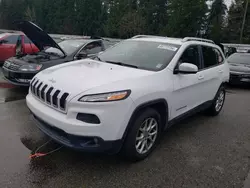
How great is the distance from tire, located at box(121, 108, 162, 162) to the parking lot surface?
0.44ft

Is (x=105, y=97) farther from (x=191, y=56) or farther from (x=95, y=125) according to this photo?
(x=191, y=56)

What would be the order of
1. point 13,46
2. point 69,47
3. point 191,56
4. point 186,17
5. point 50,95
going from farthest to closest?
point 186,17
point 13,46
point 69,47
point 191,56
point 50,95

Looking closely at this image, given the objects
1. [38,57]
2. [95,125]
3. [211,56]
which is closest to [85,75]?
[95,125]

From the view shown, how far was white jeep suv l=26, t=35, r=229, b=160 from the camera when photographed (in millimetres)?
2818

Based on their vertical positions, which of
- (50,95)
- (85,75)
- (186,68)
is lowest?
(50,95)

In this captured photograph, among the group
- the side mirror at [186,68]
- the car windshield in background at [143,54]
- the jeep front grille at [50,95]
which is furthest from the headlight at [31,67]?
the side mirror at [186,68]

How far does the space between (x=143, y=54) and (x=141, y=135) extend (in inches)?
55.3

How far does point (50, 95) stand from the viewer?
3074 mm

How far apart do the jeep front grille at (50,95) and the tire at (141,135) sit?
89cm

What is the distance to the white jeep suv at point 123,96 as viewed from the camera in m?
2.82

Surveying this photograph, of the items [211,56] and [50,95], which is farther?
[211,56]

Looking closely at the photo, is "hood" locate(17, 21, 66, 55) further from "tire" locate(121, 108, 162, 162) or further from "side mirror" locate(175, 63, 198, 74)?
"tire" locate(121, 108, 162, 162)

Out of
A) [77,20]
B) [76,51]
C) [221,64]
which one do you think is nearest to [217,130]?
[221,64]

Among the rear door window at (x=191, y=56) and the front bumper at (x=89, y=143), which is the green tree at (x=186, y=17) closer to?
the rear door window at (x=191, y=56)
